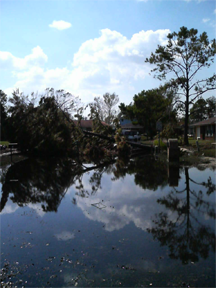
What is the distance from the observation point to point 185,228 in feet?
21.7

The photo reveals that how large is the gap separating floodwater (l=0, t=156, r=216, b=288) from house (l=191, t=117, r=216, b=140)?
3544cm

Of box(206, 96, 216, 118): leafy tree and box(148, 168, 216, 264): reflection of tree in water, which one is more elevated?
box(206, 96, 216, 118): leafy tree

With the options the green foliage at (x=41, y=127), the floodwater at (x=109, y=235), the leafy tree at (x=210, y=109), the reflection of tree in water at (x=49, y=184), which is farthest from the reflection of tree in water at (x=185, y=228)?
the leafy tree at (x=210, y=109)

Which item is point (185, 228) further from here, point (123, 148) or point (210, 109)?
point (210, 109)

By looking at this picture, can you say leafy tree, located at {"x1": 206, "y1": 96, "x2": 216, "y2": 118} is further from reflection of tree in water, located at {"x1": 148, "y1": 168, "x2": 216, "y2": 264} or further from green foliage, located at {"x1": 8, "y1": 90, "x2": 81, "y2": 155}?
reflection of tree in water, located at {"x1": 148, "y1": 168, "x2": 216, "y2": 264}

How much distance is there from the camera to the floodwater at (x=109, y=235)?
461 cm

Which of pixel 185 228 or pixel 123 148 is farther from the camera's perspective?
pixel 123 148

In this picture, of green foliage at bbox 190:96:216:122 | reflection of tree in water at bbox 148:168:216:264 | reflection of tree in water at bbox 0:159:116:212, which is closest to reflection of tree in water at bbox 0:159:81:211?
reflection of tree in water at bbox 0:159:116:212

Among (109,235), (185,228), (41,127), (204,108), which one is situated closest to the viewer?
(109,235)

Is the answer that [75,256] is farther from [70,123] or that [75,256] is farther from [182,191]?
[70,123]

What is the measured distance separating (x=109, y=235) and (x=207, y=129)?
148 ft

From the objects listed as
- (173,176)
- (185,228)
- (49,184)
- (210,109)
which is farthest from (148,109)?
(185,228)

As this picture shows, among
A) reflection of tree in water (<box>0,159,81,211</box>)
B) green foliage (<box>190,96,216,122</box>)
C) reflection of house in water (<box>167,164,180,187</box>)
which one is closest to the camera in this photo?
reflection of tree in water (<box>0,159,81,211</box>)

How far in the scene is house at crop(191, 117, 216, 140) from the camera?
45309 mm
